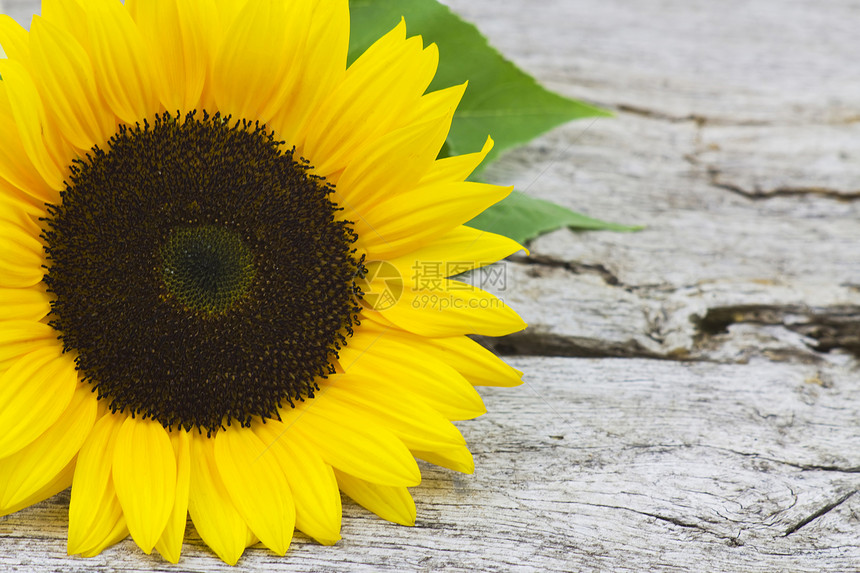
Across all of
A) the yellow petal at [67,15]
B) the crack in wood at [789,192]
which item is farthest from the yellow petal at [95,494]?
the crack in wood at [789,192]

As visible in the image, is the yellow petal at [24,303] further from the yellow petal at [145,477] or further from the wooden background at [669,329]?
the wooden background at [669,329]

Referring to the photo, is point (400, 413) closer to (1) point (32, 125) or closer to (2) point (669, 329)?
(1) point (32, 125)

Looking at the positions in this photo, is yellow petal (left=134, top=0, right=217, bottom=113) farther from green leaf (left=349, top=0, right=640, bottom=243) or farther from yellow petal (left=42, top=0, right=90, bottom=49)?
green leaf (left=349, top=0, right=640, bottom=243)

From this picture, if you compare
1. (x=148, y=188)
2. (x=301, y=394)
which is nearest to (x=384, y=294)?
(x=301, y=394)

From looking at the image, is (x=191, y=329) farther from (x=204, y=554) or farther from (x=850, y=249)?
(x=850, y=249)

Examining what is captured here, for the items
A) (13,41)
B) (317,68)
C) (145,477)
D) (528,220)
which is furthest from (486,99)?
(145,477)

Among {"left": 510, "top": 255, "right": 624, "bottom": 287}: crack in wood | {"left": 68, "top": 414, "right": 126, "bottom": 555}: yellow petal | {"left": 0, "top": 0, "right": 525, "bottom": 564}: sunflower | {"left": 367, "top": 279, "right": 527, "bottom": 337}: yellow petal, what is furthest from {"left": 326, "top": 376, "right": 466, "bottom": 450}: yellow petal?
{"left": 510, "top": 255, "right": 624, "bottom": 287}: crack in wood

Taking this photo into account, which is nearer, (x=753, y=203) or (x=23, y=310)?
(x=23, y=310)

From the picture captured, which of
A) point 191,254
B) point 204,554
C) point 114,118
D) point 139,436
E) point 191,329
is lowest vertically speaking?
point 204,554
